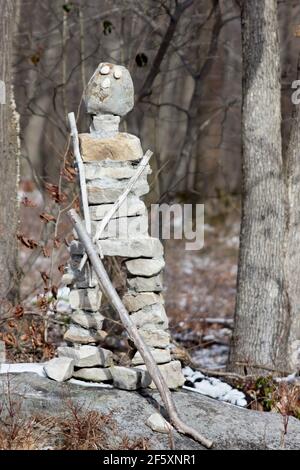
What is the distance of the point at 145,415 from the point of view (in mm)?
5727

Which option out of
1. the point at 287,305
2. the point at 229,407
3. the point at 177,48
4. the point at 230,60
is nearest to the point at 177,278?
the point at 230,60

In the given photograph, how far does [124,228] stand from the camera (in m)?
6.09

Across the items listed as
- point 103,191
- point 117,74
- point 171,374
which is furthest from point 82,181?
point 171,374

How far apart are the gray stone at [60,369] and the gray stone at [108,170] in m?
1.33

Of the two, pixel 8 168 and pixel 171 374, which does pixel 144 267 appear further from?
pixel 8 168

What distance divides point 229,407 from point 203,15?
5008mm

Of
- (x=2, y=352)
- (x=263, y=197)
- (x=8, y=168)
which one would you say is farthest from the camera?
(x=8, y=168)

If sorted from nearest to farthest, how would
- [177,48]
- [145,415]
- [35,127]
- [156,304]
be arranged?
[145,415], [156,304], [177,48], [35,127]

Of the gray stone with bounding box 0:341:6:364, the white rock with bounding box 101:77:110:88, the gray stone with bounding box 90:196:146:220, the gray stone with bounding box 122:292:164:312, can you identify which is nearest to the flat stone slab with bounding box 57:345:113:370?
the gray stone with bounding box 122:292:164:312

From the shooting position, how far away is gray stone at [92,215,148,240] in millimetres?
6047

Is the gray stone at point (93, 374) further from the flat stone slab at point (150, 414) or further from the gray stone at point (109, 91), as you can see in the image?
the gray stone at point (109, 91)

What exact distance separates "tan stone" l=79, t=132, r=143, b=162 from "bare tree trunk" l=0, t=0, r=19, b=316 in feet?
4.96

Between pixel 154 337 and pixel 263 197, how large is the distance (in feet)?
6.01
